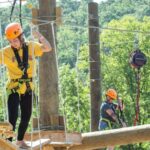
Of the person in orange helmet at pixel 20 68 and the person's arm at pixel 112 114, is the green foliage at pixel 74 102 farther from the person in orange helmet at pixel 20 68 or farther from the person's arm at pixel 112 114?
the person in orange helmet at pixel 20 68

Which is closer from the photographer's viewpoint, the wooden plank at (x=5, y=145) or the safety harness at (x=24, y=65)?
the wooden plank at (x=5, y=145)

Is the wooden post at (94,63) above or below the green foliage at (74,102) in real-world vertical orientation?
above

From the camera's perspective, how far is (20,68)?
23.5 feet

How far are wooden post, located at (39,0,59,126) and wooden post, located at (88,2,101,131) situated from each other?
15.6 ft

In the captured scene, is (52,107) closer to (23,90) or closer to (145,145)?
(23,90)

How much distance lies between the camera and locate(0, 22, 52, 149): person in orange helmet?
7070mm

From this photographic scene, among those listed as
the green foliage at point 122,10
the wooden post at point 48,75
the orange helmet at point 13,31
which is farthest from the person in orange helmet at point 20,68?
the green foliage at point 122,10

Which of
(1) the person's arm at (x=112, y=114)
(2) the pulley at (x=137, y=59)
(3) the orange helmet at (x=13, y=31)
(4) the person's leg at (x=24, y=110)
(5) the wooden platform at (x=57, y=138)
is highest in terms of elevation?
(3) the orange helmet at (x=13, y=31)

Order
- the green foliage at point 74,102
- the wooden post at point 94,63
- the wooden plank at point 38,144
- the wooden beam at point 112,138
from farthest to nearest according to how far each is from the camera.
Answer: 1. the green foliage at point 74,102
2. the wooden post at point 94,63
3. the wooden beam at point 112,138
4. the wooden plank at point 38,144

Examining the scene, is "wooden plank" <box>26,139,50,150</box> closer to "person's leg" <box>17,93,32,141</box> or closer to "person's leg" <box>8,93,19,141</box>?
"person's leg" <box>17,93,32,141</box>

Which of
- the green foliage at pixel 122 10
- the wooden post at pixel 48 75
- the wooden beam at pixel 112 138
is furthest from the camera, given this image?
the green foliage at pixel 122 10

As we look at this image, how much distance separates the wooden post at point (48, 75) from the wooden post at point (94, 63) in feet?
15.6

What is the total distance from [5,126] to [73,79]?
90.5 ft

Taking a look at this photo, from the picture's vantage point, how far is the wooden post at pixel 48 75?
8.18 m
